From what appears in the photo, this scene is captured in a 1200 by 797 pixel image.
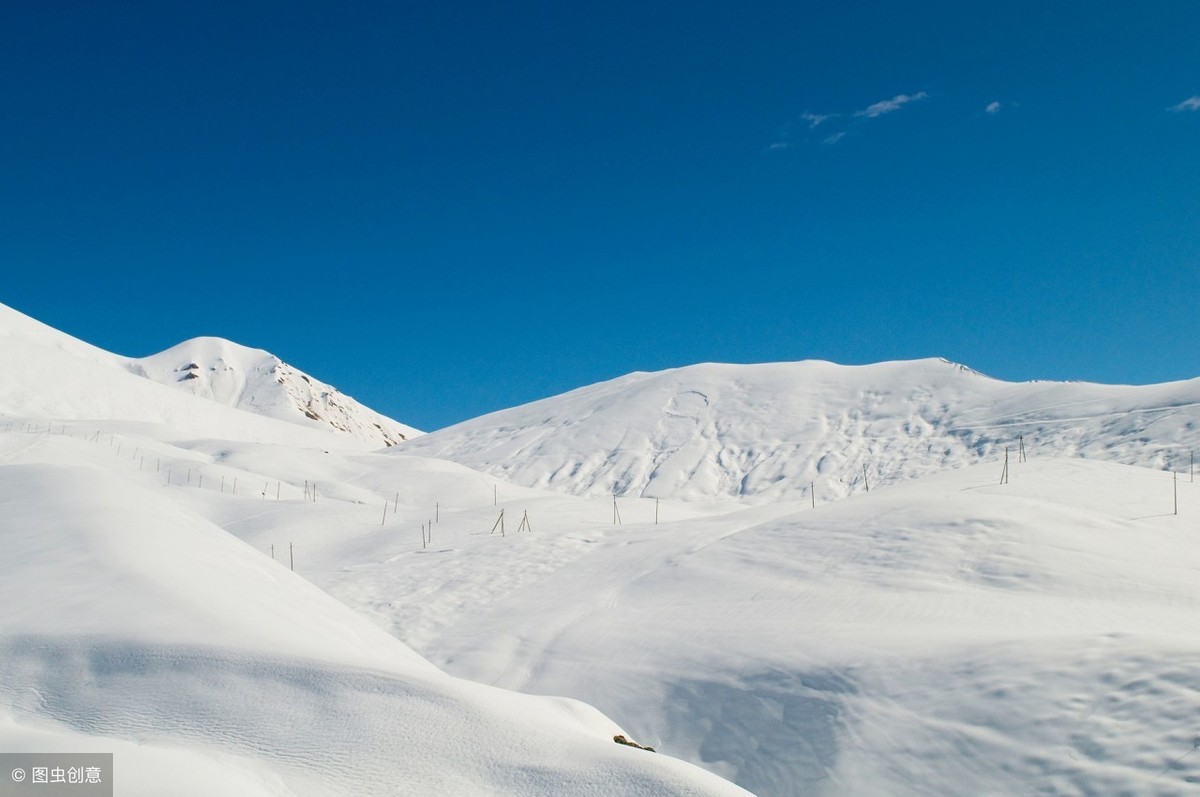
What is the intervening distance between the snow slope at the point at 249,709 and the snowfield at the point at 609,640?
0.03 meters

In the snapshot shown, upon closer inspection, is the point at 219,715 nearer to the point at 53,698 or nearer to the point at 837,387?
the point at 53,698

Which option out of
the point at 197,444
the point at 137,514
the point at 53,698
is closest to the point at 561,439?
the point at 197,444

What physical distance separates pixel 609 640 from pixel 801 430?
54427 mm

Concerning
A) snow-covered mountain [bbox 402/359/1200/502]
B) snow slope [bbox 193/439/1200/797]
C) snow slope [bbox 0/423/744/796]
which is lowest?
snow slope [bbox 193/439/1200/797]

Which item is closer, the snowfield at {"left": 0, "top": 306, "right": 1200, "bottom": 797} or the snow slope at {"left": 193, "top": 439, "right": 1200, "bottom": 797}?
the snowfield at {"left": 0, "top": 306, "right": 1200, "bottom": 797}

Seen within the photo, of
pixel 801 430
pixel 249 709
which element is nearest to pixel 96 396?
pixel 801 430

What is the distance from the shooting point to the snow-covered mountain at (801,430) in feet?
188

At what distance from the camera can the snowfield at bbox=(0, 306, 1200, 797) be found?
271 inches

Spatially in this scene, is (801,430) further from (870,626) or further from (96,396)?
(96,396)

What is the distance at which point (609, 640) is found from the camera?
56.0 feet

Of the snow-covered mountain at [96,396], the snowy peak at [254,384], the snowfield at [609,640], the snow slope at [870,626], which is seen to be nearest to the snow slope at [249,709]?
the snowfield at [609,640]

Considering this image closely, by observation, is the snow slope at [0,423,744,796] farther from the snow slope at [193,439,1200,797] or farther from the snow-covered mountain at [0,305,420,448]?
the snow-covered mountain at [0,305,420,448]

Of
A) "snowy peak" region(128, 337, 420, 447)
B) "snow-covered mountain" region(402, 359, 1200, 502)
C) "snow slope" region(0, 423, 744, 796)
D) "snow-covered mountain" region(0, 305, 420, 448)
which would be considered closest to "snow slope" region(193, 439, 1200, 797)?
"snow slope" region(0, 423, 744, 796)

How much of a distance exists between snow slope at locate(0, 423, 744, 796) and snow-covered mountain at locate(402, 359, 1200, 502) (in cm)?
5072
